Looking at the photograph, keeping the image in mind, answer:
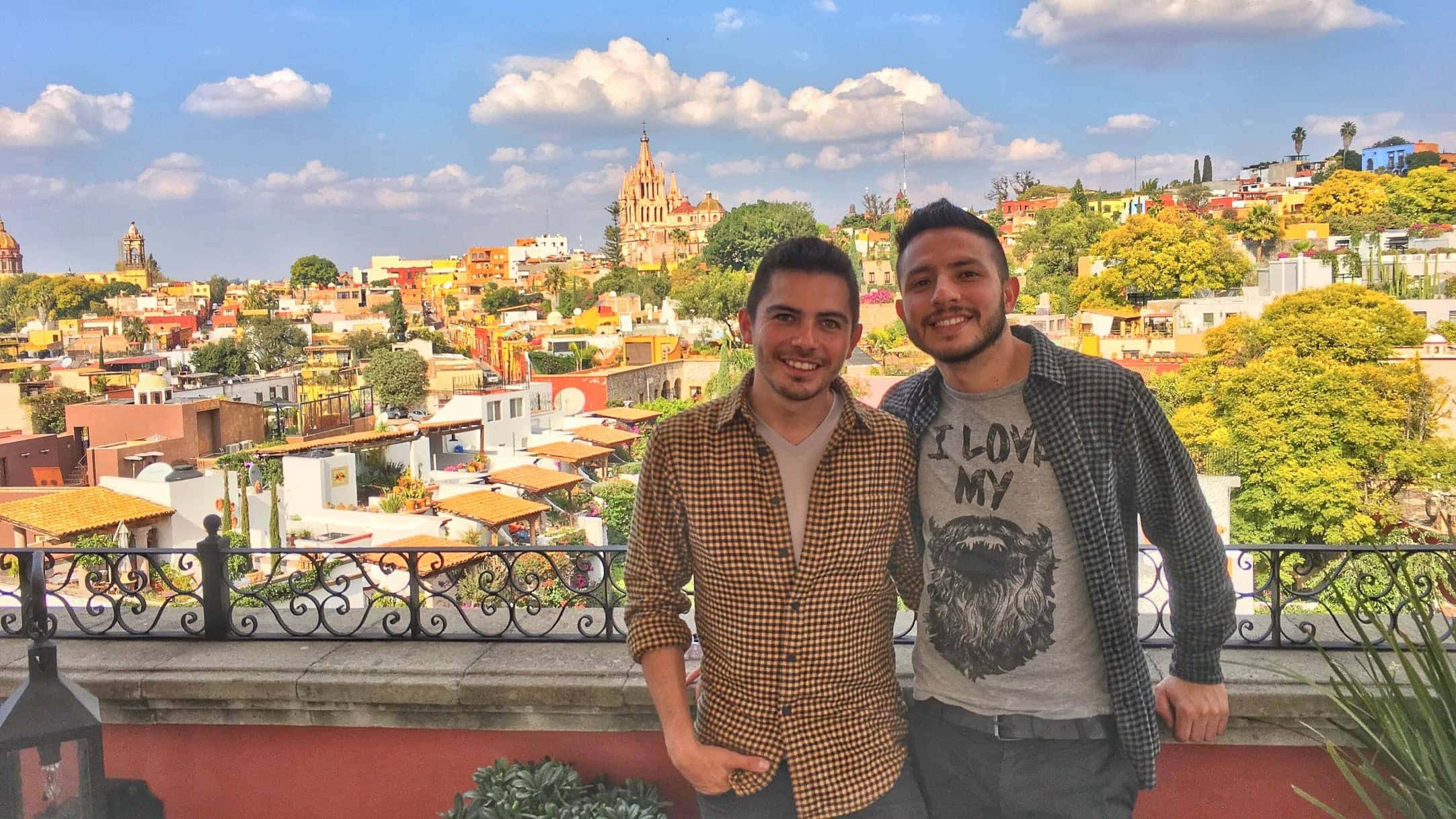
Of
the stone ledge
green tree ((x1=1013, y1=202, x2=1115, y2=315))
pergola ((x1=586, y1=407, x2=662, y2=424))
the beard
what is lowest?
pergola ((x1=586, y1=407, x2=662, y2=424))

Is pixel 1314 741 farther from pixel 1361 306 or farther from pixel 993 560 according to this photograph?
pixel 1361 306

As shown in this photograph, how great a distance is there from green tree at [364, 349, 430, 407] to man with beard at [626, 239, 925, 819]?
37288 millimetres

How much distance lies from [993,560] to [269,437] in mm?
33284

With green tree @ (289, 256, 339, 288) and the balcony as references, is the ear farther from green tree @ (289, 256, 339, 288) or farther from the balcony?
green tree @ (289, 256, 339, 288)

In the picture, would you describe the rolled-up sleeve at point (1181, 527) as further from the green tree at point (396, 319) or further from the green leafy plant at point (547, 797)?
the green tree at point (396, 319)

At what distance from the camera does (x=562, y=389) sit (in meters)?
31.6

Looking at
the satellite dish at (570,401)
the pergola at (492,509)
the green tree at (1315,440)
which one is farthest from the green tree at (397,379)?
Answer: the green tree at (1315,440)

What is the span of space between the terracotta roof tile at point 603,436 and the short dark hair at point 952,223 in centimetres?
2256

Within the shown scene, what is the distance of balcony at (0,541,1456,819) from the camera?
1613 millimetres

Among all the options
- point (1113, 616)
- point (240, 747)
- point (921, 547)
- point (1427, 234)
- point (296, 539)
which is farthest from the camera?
point (1427, 234)

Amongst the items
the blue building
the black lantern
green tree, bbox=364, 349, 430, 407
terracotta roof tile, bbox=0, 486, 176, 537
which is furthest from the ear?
the blue building

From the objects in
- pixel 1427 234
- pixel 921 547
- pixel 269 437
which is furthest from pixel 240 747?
pixel 1427 234

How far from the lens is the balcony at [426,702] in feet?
5.29

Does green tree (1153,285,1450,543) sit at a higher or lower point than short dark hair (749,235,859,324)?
lower
